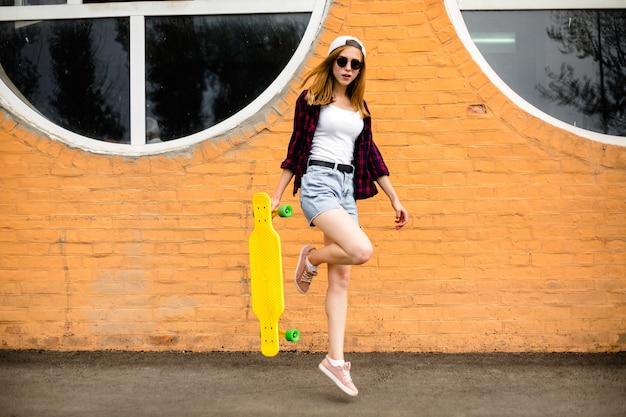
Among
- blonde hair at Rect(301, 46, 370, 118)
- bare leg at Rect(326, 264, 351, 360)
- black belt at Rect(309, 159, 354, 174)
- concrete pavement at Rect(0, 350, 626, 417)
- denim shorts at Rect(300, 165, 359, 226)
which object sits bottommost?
concrete pavement at Rect(0, 350, 626, 417)

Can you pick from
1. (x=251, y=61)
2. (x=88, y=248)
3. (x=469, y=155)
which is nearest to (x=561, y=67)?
(x=469, y=155)

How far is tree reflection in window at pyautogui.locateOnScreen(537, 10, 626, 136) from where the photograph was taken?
4973 mm

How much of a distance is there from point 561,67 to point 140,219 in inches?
116

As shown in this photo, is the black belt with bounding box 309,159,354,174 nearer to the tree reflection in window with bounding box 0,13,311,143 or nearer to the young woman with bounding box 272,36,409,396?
the young woman with bounding box 272,36,409,396

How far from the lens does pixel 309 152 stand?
12.9 feet

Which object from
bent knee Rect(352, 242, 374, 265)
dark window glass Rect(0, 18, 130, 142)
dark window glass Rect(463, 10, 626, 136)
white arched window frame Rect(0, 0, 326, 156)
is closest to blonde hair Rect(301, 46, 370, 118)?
bent knee Rect(352, 242, 374, 265)

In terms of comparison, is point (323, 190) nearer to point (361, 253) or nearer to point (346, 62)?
point (361, 253)

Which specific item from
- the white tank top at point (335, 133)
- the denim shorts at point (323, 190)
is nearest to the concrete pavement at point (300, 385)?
the denim shorts at point (323, 190)

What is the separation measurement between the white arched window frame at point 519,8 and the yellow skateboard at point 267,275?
6.30 feet

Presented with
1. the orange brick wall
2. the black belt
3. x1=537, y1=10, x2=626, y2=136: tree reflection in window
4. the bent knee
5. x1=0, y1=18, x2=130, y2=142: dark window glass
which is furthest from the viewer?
x1=0, y1=18, x2=130, y2=142: dark window glass

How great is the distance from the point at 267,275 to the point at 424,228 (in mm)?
1485

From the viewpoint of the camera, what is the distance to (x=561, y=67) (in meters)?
4.98

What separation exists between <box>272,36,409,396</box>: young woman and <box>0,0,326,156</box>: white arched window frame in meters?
1.10

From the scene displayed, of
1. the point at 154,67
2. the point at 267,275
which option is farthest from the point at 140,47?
the point at 267,275
